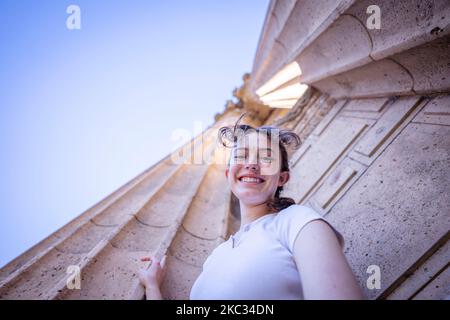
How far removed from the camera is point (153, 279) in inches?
54.7

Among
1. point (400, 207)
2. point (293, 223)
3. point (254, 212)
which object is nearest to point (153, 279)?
point (254, 212)

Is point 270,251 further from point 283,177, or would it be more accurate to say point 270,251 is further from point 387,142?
point 387,142

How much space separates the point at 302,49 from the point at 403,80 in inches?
45.8

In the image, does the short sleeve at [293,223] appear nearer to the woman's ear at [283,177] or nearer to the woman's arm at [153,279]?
the woman's ear at [283,177]

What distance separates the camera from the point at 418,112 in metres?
1.42

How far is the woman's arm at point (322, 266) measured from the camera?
0.63 m

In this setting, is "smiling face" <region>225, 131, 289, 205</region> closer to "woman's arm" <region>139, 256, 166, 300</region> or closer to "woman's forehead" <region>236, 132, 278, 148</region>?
"woman's forehead" <region>236, 132, 278, 148</region>

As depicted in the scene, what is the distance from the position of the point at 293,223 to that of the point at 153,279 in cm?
96

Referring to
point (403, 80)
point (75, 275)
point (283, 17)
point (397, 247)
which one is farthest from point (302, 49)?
point (75, 275)

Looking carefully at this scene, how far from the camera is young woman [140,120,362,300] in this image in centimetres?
67

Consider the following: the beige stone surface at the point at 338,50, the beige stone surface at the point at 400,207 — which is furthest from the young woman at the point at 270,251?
the beige stone surface at the point at 338,50

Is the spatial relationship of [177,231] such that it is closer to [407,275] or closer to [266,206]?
[266,206]

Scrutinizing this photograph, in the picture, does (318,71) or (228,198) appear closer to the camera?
(318,71)

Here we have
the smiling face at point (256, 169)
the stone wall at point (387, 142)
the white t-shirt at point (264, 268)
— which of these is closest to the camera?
the white t-shirt at point (264, 268)
